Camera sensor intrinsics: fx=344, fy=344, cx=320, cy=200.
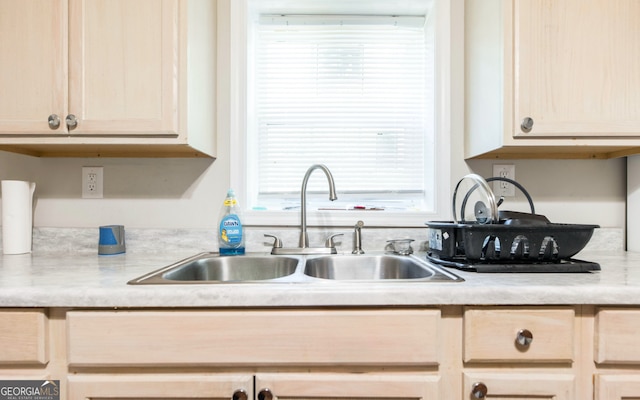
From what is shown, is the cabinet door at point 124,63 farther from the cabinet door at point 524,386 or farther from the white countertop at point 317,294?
the cabinet door at point 524,386

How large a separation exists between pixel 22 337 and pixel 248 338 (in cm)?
51

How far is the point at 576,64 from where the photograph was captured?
3.60 ft

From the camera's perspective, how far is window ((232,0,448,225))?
1590 millimetres

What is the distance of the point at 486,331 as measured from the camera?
0.79 metres

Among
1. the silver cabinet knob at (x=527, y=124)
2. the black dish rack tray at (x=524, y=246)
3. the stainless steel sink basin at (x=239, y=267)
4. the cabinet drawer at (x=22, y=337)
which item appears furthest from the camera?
the stainless steel sink basin at (x=239, y=267)

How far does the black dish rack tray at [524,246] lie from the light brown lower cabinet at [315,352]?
6.9 inches

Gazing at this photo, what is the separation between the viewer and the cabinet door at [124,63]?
1100 millimetres

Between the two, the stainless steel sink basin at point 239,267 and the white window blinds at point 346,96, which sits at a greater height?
the white window blinds at point 346,96

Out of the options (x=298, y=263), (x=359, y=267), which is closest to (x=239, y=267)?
(x=298, y=263)

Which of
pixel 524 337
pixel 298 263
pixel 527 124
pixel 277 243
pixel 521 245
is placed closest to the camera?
pixel 524 337

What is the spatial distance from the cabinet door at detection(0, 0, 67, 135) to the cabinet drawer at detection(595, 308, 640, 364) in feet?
5.31

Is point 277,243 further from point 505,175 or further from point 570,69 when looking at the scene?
point 570,69

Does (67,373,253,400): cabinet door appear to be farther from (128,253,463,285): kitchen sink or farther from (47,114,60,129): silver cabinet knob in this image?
(47,114,60,129): silver cabinet knob

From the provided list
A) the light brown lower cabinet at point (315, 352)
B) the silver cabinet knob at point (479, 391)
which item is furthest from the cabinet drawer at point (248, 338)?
Result: the silver cabinet knob at point (479, 391)
